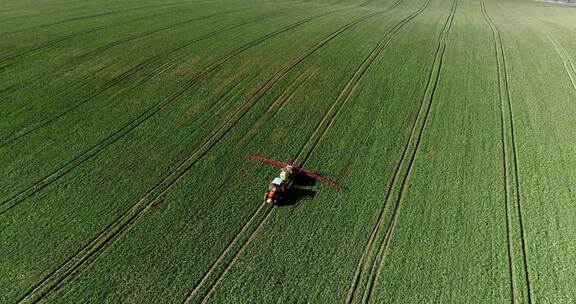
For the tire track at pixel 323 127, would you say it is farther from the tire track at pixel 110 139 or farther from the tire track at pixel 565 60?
the tire track at pixel 565 60

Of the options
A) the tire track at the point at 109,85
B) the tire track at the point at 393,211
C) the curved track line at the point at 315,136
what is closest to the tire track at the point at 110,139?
the tire track at the point at 109,85

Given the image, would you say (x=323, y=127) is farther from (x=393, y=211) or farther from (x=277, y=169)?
(x=393, y=211)

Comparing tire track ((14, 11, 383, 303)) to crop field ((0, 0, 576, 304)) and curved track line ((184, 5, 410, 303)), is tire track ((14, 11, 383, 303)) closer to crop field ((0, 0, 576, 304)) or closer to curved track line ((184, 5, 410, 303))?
crop field ((0, 0, 576, 304))

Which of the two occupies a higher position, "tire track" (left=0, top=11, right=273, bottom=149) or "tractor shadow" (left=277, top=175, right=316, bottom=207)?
"tire track" (left=0, top=11, right=273, bottom=149)

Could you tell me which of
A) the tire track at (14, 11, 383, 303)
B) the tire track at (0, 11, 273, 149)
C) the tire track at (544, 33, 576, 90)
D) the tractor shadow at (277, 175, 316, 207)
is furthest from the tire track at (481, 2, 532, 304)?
the tire track at (0, 11, 273, 149)

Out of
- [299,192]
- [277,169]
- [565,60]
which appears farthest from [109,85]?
[565,60]

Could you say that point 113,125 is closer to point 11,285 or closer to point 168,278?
point 11,285
